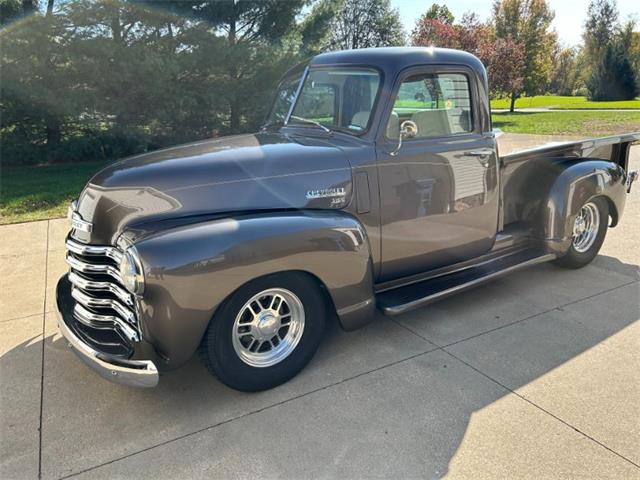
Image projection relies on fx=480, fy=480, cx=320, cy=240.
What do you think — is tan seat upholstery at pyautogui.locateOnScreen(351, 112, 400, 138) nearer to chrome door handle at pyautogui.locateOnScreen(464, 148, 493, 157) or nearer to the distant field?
chrome door handle at pyautogui.locateOnScreen(464, 148, 493, 157)

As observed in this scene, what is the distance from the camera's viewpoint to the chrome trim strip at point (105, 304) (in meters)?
2.65

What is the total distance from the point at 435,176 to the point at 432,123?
1.45 ft

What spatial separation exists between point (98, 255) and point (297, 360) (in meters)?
1.36

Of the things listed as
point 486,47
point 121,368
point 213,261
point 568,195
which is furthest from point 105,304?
point 486,47

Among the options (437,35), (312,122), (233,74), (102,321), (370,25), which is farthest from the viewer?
(370,25)

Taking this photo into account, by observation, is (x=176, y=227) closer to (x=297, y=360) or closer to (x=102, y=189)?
(x=102, y=189)

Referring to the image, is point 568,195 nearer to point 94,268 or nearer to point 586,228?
point 586,228

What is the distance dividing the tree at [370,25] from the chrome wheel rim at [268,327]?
3207 cm

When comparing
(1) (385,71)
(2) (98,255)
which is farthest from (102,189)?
(1) (385,71)

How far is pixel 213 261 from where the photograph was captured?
253 cm

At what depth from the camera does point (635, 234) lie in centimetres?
596

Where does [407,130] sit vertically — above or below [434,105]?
below

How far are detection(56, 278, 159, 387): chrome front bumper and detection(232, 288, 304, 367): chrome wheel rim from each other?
0.51 m

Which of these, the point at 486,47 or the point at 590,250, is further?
the point at 486,47
